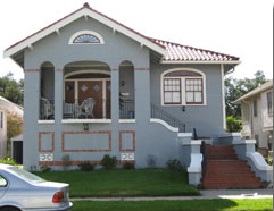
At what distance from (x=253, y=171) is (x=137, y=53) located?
7607 millimetres

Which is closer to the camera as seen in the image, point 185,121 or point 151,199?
point 151,199

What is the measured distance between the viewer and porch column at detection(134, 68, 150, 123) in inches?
863

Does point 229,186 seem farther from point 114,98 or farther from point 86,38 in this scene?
point 86,38

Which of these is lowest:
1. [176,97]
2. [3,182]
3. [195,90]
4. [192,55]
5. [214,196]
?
[214,196]

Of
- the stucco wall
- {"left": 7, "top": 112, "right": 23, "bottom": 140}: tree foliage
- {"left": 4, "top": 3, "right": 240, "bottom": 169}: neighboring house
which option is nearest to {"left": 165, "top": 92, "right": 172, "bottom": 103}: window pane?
the stucco wall

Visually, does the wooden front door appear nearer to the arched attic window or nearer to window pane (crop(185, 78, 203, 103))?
the arched attic window

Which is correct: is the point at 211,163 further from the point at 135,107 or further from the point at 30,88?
the point at 30,88

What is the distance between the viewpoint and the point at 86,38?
73.1 ft

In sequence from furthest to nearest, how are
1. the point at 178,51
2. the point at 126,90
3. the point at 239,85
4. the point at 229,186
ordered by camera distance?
the point at 239,85 < the point at 178,51 < the point at 126,90 < the point at 229,186

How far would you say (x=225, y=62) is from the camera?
23.6 meters

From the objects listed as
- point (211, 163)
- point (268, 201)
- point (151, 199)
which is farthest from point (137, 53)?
point (268, 201)

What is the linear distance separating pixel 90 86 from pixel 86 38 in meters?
2.97

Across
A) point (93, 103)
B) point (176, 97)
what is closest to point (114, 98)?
point (93, 103)

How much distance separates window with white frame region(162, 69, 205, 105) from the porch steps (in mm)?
3640
